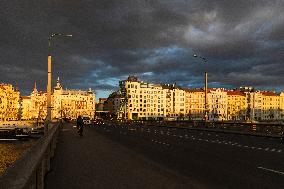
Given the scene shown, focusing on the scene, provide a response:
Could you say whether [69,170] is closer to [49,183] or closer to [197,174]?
[49,183]

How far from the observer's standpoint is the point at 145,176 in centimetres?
1107

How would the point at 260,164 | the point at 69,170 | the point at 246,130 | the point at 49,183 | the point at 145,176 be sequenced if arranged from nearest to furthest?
the point at 49,183 → the point at 145,176 → the point at 69,170 → the point at 260,164 → the point at 246,130

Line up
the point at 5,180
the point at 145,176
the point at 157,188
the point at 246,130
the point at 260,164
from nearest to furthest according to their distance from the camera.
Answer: the point at 5,180
the point at 157,188
the point at 145,176
the point at 260,164
the point at 246,130

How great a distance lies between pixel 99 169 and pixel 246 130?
2981 cm

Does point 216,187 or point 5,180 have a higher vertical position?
point 5,180

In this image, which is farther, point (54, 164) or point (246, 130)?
point (246, 130)

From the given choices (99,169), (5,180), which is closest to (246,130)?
(99,169)

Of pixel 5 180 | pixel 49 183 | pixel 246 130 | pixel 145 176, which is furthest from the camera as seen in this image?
pixel 246 130

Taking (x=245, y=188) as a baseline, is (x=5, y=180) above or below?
above

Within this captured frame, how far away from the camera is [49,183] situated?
9.84 m

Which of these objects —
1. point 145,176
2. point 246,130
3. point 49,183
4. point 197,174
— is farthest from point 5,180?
point 246,130

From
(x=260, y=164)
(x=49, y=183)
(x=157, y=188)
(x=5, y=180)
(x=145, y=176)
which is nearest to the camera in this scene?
(x=5, y=180)

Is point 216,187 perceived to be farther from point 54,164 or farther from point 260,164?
point 54,164

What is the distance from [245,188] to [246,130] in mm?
31946
